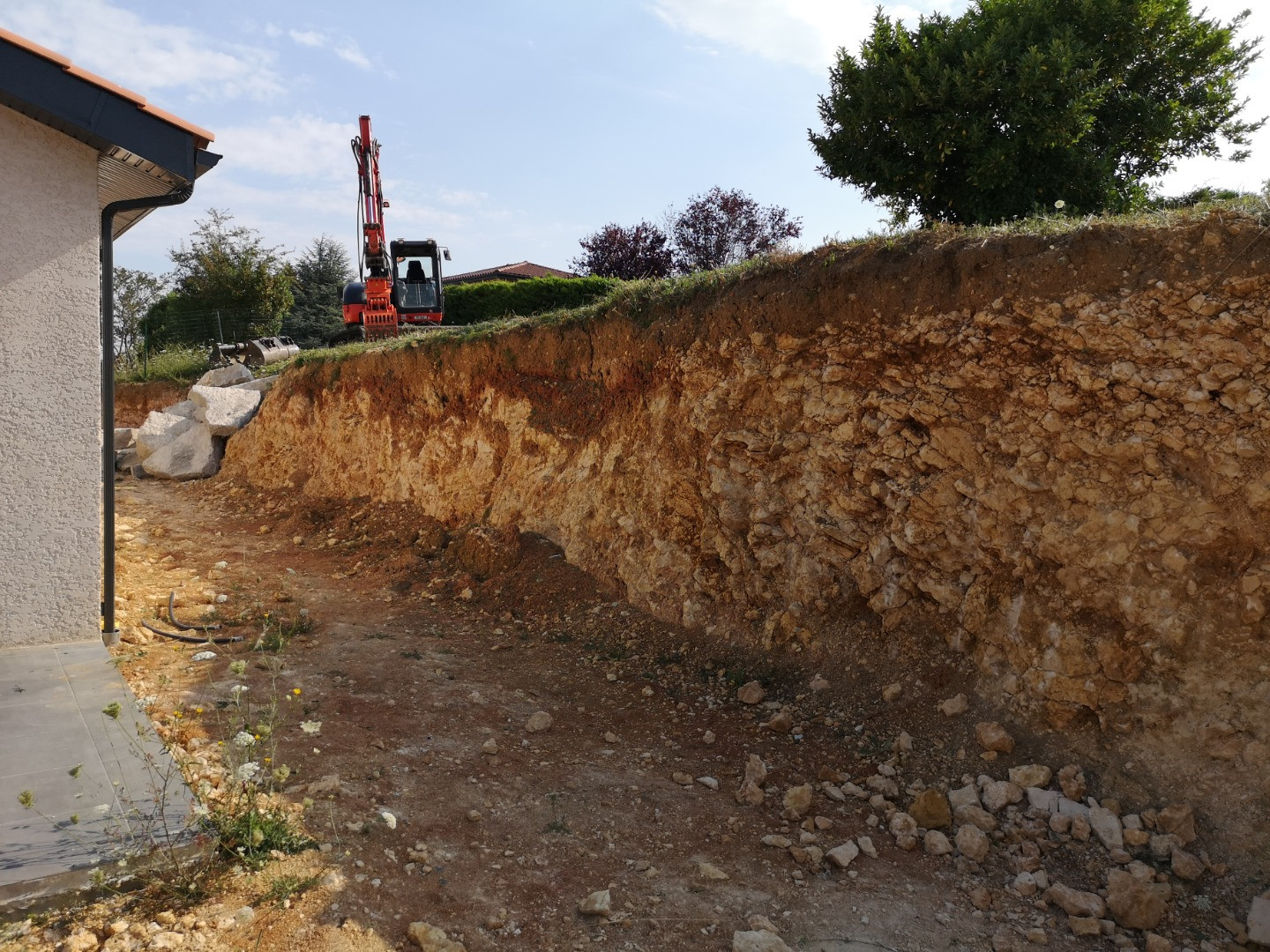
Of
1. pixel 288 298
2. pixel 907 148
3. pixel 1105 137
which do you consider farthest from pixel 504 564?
pixel 288 298

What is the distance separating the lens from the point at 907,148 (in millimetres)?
12492

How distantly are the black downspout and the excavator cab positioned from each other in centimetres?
1276

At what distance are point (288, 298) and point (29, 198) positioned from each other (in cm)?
2249

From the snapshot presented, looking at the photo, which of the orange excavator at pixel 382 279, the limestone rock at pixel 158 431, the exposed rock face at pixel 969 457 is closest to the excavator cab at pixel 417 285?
the orange excavator at pixel 382 279

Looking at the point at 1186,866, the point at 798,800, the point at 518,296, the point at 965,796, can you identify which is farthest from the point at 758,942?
the point at 518,296

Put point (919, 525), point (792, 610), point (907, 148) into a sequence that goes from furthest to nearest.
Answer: point (907, 148), point (792, 610), point (919, 525)

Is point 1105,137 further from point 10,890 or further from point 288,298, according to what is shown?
point 288,298

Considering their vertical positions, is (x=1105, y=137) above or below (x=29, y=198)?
above

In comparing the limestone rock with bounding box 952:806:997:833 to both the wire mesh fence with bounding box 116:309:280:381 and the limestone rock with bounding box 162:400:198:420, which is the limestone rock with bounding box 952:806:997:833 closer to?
the limestone rock with bounding box 162:400:198:420

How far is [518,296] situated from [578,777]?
2015cm

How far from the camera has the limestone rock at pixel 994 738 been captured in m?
4.47

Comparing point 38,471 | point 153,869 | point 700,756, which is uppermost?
point 38,471

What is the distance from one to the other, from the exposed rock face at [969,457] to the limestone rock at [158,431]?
34.0 ft

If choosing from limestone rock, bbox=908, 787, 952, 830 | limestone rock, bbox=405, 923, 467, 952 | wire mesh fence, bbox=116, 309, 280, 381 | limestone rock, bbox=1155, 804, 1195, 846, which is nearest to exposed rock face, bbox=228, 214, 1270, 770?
limestone rock, bbox=1155, 804, 1195, 846
